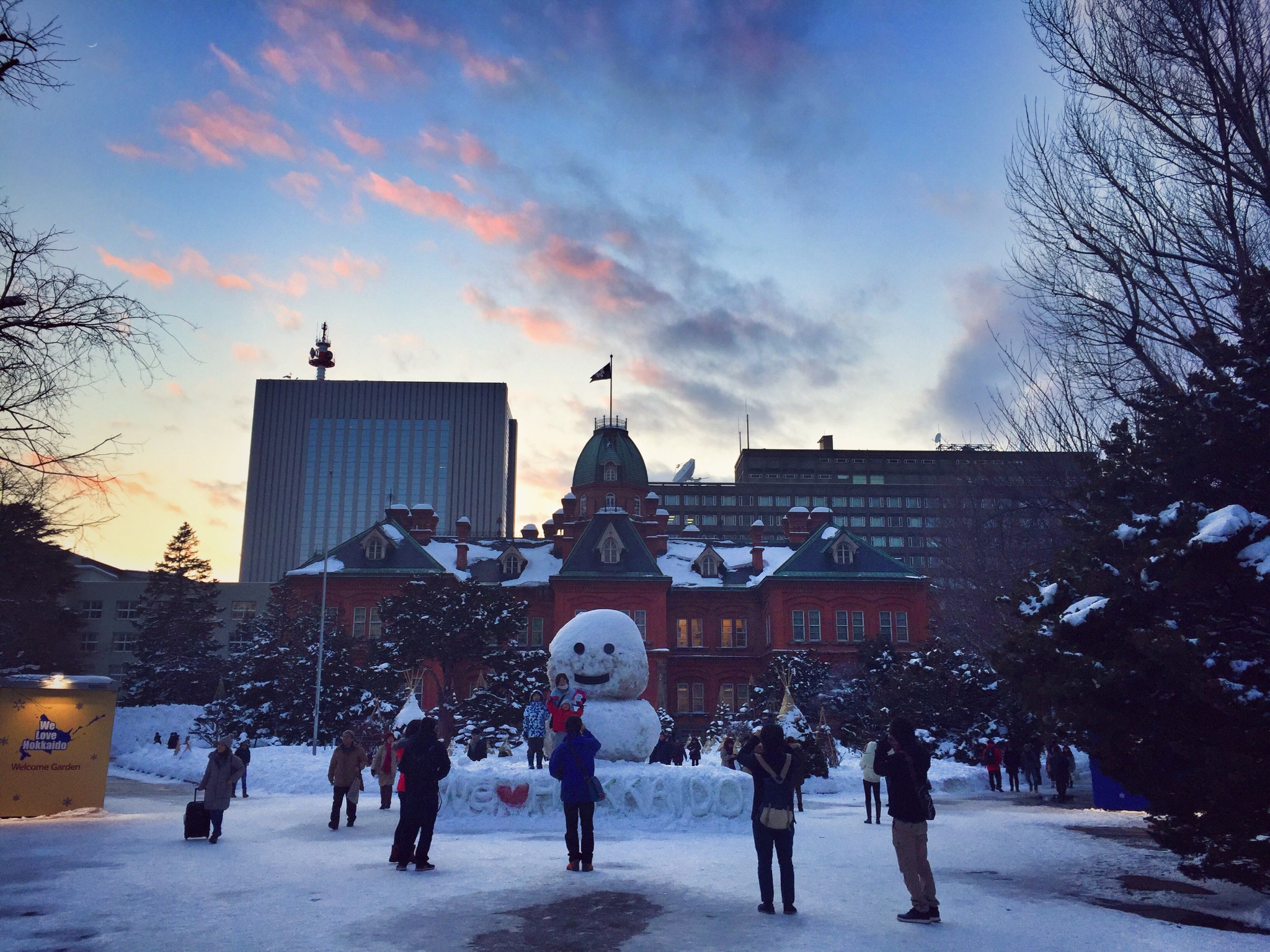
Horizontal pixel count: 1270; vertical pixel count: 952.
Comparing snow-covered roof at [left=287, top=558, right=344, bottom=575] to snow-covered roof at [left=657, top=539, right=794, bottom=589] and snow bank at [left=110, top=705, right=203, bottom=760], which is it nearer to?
snow bank at [left=110, top=705, right=203, bottom=760]

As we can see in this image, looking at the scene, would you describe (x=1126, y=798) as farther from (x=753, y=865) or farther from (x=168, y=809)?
(x=168, y=809)

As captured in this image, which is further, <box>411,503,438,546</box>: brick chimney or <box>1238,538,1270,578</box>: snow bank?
<box>411,503,438,546</box>: brick chimney

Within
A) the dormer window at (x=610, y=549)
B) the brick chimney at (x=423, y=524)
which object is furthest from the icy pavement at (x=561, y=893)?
the brick chimney at (x=423, y=524)

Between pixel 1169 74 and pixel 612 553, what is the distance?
141 feet

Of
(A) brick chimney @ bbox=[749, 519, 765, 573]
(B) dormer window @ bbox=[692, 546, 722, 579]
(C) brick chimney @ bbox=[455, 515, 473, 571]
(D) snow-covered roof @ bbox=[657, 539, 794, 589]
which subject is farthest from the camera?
(A) brick chimney @ bbox=[749, 519, 765, 573]

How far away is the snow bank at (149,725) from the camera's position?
44688mm

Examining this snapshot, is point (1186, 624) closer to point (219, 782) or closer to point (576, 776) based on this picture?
point (576, 776)

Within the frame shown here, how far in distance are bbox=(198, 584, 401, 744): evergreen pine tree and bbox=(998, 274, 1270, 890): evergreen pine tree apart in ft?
101

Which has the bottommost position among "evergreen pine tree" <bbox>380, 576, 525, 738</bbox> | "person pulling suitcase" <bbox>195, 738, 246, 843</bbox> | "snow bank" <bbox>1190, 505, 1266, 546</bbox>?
"person pulling suitcase" <bbox>195, 738, 246, 843</bbox>

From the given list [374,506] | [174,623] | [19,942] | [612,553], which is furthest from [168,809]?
[374,506]

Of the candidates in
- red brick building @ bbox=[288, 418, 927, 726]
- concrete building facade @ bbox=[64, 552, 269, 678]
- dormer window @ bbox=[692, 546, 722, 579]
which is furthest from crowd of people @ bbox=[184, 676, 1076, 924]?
Result: concrete building facade @ bbox=[64, 552, 269, 678]

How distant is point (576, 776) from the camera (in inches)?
394

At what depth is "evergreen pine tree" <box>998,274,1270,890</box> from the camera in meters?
8.08

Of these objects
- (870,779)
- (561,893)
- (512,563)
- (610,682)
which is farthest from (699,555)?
(561,893)
